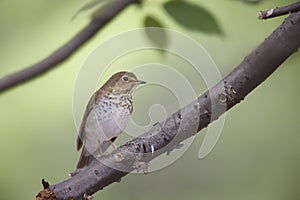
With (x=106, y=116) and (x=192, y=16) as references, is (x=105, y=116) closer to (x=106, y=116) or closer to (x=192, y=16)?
(x=106, y=116)

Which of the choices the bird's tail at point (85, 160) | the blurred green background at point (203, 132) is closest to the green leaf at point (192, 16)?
the blurred green background at point (203, 132)

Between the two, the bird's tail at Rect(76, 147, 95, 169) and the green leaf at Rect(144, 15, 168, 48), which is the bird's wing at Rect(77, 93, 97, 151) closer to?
the bird's tail at Rect(76, 147, 95, 169)

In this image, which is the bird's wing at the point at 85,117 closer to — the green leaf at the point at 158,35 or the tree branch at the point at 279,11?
the green leaf at the point at 158,35

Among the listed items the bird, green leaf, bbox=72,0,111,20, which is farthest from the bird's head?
green leaf, bbox=72,0,111,20

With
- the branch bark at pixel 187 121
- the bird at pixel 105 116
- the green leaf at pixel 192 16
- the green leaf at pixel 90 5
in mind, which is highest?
the green leaf at pixel 90 5

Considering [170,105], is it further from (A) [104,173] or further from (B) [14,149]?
(B) [14,149]

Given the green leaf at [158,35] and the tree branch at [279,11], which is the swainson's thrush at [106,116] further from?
the tree branch at [279,11]

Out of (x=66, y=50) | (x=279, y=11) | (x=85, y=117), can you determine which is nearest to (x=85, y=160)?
(x=85, y=117)

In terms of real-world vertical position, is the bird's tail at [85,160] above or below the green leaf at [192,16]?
below
